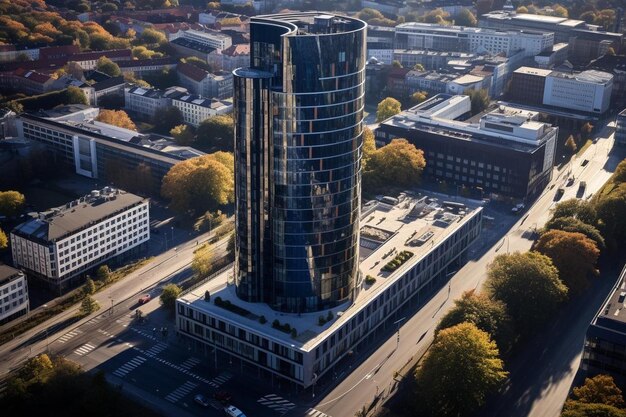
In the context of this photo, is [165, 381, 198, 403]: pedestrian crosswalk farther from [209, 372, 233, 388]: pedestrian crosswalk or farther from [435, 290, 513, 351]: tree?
[435, 290, 513, 351]: tree

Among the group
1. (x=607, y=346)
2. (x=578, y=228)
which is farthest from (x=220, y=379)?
(x=578, y=228)

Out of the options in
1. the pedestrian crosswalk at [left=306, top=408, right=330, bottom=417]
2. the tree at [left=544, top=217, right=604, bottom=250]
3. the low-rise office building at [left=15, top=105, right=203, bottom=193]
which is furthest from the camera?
the low-rise office building at [left=15, top=105, right=203, bottom=193]

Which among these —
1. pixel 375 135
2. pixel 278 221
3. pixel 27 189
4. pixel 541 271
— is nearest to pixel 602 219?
pixel 541 271

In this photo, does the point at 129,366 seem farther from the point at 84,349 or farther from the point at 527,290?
the point at 527,290

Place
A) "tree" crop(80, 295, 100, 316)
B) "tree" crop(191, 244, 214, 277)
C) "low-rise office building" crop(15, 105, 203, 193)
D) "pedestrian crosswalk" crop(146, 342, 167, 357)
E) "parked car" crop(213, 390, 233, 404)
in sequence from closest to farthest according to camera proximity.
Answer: "parked car" crop(213, 390, 233, 404)
"pedestrian crosswalk" crop(146, 342, 167, 357)
"tree" crop(80, 295, 100, 316)
"tree" crop(191, 244, 214, 277)
"low-rise office building" crop(15, 105, 203, 193)

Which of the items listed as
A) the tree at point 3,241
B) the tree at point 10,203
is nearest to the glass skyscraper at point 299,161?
the tree at point 3,241

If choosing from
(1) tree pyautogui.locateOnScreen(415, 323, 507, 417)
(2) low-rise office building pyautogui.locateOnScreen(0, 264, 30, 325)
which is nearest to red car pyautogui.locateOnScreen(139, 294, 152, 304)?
(2) low-rise office building pyautogui.locateOnScreen(0, 264, 30, 325)
